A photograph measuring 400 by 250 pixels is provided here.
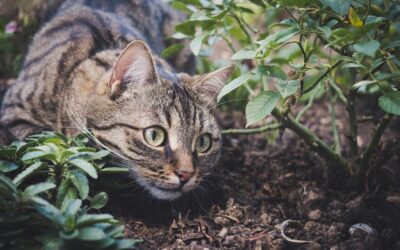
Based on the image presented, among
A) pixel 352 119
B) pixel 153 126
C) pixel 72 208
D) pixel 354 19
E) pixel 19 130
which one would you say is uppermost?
pixel 354 19

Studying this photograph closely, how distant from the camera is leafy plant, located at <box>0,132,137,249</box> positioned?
1871 mm

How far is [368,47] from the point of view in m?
1.83

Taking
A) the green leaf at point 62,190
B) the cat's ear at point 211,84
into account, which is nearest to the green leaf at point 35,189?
the green leaf at point 62,190

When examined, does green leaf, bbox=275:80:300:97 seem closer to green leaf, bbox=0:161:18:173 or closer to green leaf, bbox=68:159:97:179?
green leaf, bbox=68:159:97:179

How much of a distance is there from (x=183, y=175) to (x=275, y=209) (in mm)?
706

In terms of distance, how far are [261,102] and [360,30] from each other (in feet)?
1.67

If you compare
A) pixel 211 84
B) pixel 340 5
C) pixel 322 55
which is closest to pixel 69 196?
pixel 211 84

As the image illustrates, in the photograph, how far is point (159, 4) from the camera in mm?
4883

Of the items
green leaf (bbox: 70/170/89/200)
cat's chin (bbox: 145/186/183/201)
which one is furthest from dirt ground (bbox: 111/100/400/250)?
green leaf (bbox: 70/170/89/200)

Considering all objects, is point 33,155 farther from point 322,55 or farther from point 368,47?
point 322,55

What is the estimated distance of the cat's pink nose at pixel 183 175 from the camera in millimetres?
2531

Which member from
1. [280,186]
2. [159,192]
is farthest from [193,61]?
[159,192]

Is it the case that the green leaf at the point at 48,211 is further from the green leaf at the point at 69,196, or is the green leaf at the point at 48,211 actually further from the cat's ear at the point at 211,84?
the cat's ear at the point at 211,84

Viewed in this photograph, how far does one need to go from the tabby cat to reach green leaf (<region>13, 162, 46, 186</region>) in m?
0.51
